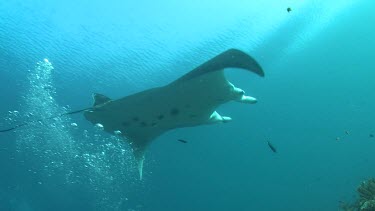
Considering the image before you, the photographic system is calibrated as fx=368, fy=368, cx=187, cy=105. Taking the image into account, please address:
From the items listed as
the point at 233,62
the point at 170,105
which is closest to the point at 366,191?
the point at 170,105

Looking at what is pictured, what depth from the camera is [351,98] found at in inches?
1076

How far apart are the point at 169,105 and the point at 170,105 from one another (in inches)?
0.8

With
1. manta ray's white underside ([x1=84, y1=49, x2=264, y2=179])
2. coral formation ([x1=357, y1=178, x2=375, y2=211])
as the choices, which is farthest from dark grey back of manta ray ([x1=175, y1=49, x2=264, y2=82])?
coral formation ([x1=357, y1=178, x2=375, y2=211])

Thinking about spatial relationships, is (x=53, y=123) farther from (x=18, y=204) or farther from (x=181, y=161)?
(x=18, y=204)

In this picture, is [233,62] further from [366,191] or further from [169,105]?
[366,191]

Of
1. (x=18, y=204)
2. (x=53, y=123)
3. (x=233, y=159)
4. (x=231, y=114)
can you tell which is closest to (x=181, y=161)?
(x=233, y=159)

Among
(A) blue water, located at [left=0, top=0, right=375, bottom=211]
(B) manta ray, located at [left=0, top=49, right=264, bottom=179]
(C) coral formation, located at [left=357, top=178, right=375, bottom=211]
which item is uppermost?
(A) blue water, located at [left=0, top=0, right=375, bottom=211]

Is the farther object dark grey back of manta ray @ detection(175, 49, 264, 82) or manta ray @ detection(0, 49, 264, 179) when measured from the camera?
manta ray @ detection(0, 49, 264, 179)

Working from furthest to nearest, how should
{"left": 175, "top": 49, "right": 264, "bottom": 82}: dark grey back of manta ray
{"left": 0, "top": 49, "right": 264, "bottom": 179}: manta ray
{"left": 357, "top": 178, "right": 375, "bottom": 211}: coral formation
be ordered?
{"left": 357, "top": 178, "right": 375, "bottom": 211}: coral formation < {"left": 0, "top": 49, "right": 264, "bottom": 179}: manta ray < {"left": 175, "top": 49, "right": 264, "bottom": 82}: dark grey back of manta ray

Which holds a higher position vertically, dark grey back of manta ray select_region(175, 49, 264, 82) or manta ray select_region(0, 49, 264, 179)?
manta ray select_region(0, 49, 264, 179)

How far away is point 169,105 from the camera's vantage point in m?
7.23

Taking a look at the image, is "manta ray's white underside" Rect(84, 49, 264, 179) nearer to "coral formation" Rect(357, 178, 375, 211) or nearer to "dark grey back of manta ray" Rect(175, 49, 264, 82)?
"dark grey back of manta ray" Rect(175, 49, 264, 82)

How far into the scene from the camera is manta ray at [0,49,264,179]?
260 inches

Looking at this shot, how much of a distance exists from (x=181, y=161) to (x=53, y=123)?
1303 centimetres
